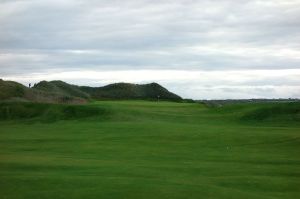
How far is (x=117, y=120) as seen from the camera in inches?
2256

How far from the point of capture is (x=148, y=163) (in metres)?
25.9

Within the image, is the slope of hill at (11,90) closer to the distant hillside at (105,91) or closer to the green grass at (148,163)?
the distant hillside at (105,91)

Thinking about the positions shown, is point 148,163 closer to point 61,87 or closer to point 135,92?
point 61,87

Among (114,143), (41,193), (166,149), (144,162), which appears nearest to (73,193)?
(41,193)

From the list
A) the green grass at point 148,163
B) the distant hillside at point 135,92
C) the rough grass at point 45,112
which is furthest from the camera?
the distant hillside at point 135,92

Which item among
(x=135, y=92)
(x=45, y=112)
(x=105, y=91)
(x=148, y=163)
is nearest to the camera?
(x=148, y=163)


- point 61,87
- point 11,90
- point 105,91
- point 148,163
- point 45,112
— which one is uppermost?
point 61,87

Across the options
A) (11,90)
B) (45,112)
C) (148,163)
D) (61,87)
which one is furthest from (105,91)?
(148,163)

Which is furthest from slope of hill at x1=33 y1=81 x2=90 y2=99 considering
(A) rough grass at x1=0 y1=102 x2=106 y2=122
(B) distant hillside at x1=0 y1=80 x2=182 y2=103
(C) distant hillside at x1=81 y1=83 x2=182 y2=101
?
(A) rough grass at x1=0 y1=102 x2=106 y2=122

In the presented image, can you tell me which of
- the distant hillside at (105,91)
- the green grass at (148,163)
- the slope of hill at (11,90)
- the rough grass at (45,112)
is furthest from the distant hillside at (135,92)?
the green grass at (148,163)

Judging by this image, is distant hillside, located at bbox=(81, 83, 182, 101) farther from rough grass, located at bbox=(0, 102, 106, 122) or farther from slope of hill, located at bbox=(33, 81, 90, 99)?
rough grass, located at bbox=(0, 102, 106, 122)

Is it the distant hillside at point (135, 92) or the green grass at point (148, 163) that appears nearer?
the green grass at point (148, 163)

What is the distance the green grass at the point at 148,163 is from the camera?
1814 cm

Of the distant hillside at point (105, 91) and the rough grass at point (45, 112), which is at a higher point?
the distant hillside at point (105, 91)
